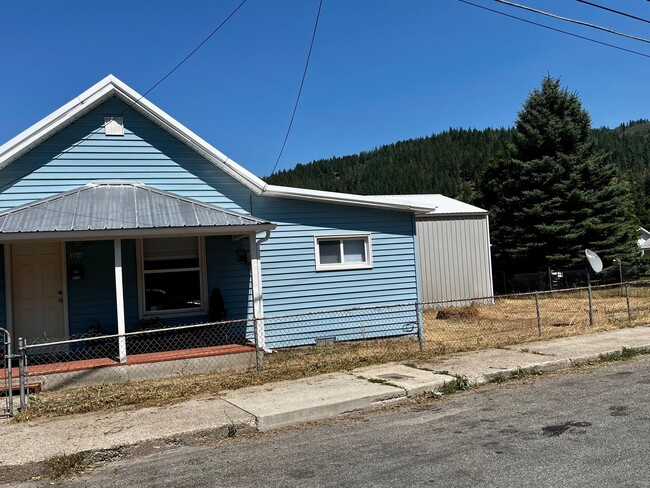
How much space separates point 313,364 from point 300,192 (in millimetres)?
3734

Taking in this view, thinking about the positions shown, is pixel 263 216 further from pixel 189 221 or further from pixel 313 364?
pixel 313 364

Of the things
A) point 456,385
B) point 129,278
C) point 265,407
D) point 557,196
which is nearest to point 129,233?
point 129,278

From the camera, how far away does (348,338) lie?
39.7 feet

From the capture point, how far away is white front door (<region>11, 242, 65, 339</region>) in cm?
1044

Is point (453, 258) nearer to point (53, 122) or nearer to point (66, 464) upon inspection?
point (53, 122)

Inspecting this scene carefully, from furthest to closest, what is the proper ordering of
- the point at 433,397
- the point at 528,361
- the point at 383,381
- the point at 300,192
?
the point at 300,192 < the point at 528,361 < the point at 383,381 < the point at 433,397

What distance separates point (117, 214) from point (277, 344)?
3.96 meters

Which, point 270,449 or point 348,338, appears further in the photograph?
point 348,338

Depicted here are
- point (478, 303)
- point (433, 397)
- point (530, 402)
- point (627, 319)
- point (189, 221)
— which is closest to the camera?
point (530, 402)

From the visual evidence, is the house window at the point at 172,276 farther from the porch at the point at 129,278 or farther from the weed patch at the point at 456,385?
the weed patch at the point at 456,385

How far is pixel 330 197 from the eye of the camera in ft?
39.2

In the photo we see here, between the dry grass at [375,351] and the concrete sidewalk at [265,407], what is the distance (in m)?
0.39

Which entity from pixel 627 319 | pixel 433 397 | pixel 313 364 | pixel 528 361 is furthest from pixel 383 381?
pixel 627 319

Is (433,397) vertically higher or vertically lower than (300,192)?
lower
